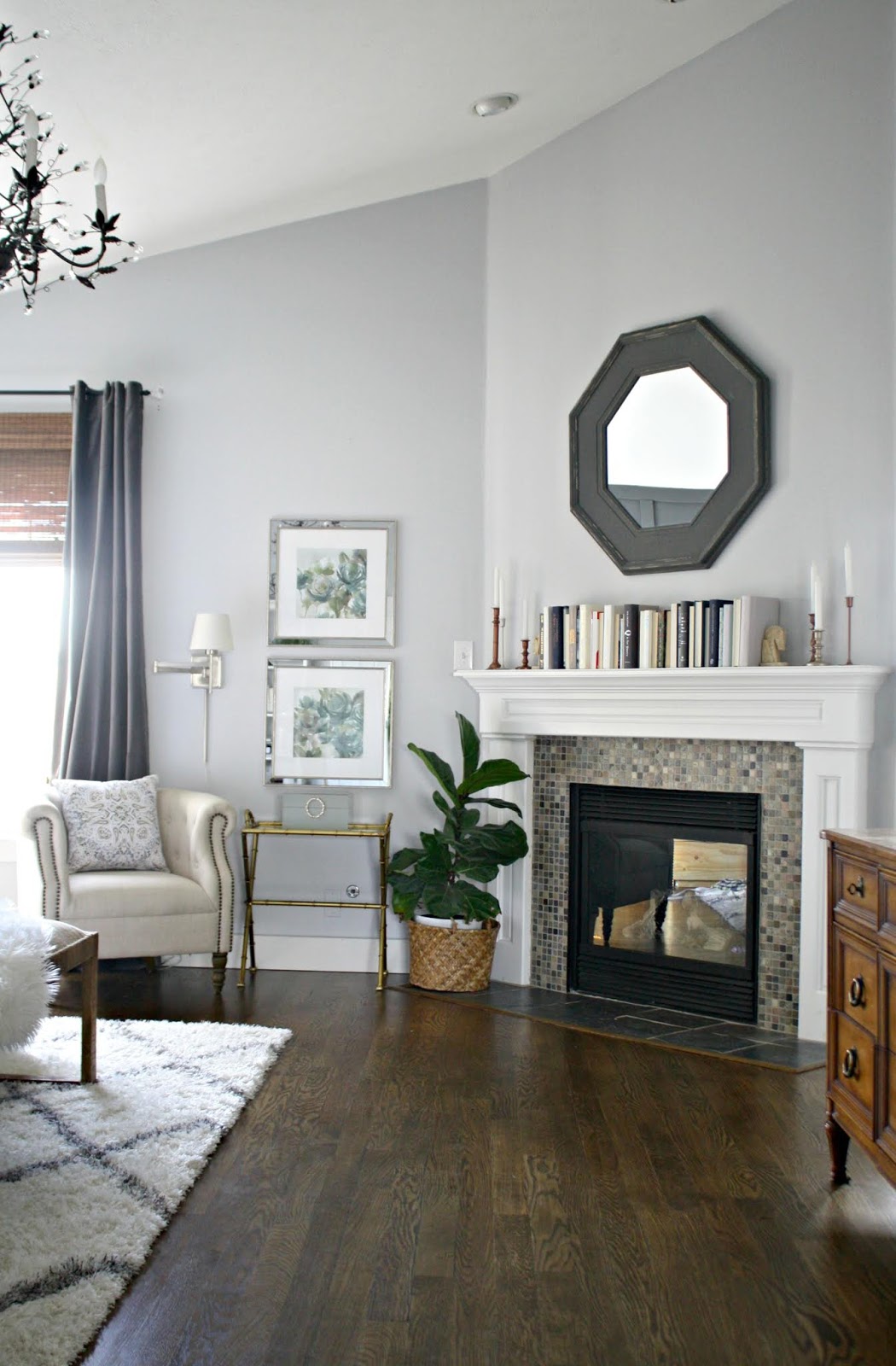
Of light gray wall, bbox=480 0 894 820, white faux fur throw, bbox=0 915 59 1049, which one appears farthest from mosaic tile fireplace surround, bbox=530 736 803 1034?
white faux fur throw, bbox=0 915 59 1049

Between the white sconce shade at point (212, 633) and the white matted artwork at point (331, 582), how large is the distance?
247 mm

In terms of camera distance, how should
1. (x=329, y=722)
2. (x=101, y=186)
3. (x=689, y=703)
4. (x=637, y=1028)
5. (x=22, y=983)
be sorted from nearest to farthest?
(x=101, y=186) → (x=22, y=983) → (x=637, y=1028) → (x=689, y=703) → (x=329, y=722)

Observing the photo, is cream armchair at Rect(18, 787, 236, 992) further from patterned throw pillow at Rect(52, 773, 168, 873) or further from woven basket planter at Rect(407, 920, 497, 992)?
woven basket planter at Rect(407, 920, 497, 992)

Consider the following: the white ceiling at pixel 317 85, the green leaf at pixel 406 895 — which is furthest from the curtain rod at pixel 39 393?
the green leaf at pixel 406 895

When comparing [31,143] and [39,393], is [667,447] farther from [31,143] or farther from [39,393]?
[39,393]

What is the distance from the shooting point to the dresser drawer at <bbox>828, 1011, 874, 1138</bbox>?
2662 millimetres

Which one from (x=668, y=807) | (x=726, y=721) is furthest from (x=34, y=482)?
(x=726, y=721)

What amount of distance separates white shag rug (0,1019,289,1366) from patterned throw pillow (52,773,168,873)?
0.81m

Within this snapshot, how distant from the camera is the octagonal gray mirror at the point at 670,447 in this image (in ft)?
14.3

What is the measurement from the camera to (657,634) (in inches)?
176

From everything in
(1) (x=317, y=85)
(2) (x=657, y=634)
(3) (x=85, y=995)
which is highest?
(1) (x=317, y=85)

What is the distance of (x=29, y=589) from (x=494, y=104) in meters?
2.93

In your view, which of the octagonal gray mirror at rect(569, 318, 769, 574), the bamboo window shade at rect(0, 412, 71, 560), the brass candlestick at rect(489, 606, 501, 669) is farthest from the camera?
the bamboo window shade at rect(0, 412, 71, 560)

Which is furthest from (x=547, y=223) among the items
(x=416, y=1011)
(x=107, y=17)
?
(x=416, y=1011)
